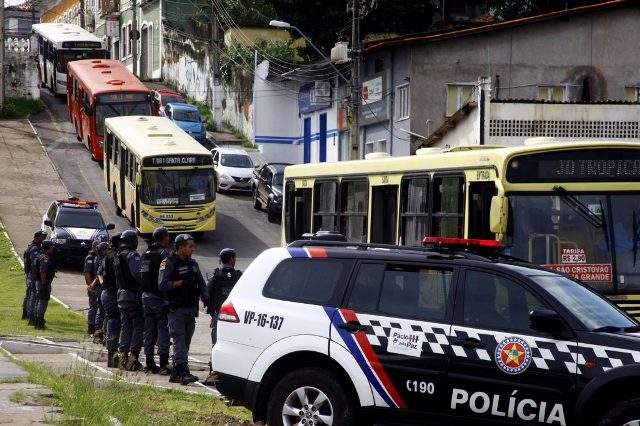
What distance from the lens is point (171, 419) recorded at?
10930 mm

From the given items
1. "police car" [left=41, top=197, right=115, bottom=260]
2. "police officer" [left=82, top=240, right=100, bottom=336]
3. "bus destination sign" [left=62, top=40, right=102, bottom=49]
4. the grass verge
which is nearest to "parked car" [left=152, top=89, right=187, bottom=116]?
"bus destination sign" [left=62, top=40, right=102, bottom=49]

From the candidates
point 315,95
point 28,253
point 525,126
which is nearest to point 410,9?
point 315,95

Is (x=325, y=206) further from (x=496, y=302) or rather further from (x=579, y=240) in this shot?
(x=496, y=302)

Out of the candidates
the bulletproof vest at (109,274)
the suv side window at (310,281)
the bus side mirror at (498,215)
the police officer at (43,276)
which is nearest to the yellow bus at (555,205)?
the bus side mirror at (498,215)

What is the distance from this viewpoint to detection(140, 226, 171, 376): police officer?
48.8ft

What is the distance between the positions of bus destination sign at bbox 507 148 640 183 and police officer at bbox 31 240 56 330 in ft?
34.0

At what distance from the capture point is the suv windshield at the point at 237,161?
1818 inches

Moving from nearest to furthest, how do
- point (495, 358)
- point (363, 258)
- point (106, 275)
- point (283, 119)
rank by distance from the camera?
point (495, 358), point (363, 258), point (106, 275), point (283, 119)

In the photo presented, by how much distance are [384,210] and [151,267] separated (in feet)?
12.5

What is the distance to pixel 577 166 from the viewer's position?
14.4 meters

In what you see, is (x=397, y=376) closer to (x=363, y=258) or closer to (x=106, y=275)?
(x=363, y=258)

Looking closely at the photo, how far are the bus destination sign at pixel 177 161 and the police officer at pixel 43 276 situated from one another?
1379 cm

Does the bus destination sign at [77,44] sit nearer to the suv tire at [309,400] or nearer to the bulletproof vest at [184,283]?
the bulletproof vest at [184,283]

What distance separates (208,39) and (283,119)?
37.5 ft
